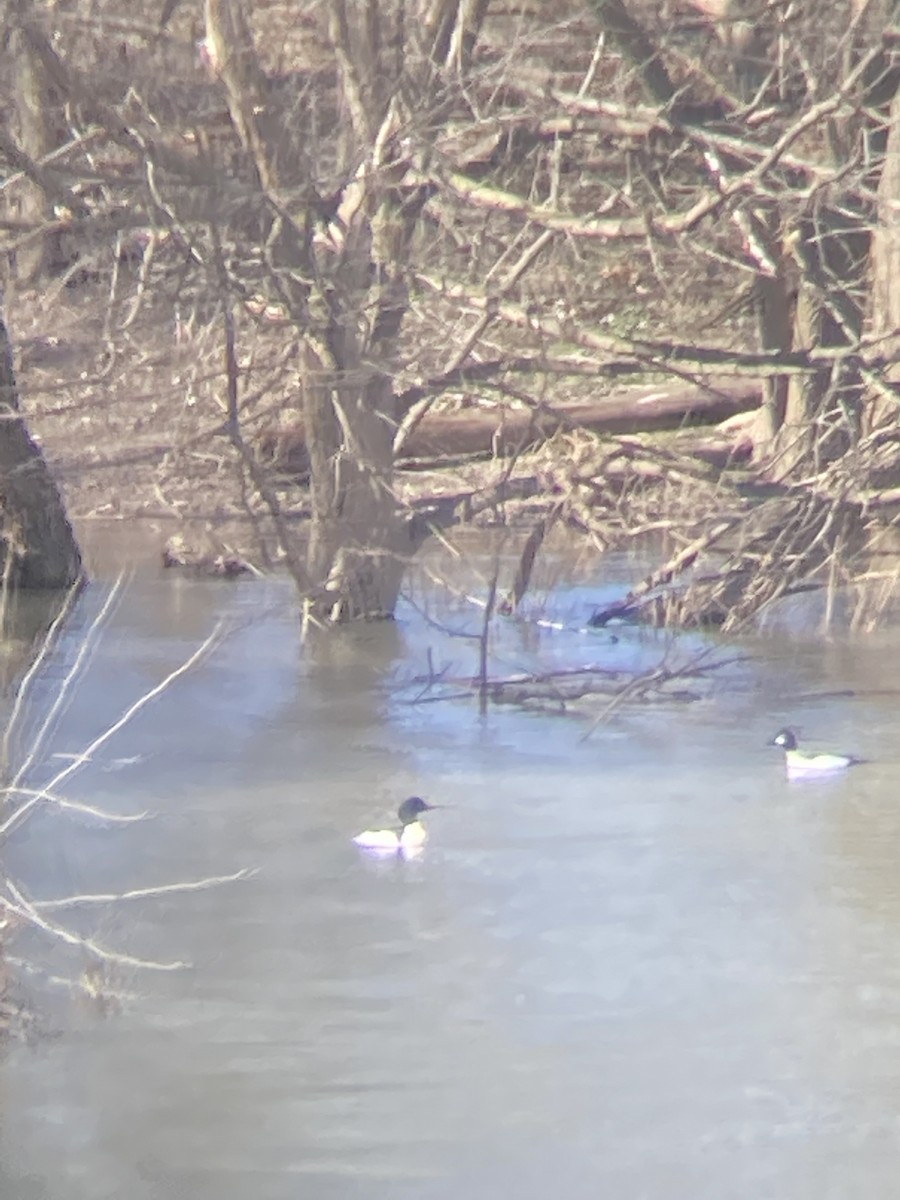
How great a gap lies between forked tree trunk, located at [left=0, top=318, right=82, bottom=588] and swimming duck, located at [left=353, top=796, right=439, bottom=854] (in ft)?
14.7

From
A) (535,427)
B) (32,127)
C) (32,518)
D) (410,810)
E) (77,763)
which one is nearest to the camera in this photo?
(77,763)

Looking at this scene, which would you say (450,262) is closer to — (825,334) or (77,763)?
(825,334)

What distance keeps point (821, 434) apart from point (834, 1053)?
5039 mm

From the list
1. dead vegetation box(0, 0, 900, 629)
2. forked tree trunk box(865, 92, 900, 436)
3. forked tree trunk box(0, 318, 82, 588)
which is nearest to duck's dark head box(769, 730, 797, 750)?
dead vegetation box(0, 0, 900, 629)

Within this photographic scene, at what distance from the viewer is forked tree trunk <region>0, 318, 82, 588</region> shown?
32.7 ft

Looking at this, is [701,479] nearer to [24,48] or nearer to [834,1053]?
[24,48]

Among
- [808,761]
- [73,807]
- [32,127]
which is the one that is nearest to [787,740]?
[808,761]

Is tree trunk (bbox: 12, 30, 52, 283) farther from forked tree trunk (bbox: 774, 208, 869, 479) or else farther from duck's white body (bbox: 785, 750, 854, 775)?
duck's white body (bbox: 785, 750, 854, 775)

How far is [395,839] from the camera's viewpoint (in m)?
5.51

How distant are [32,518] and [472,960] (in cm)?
635

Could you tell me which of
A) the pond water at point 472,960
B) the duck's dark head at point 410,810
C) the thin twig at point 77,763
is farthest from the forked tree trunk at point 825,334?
the thin twig at point 77,763

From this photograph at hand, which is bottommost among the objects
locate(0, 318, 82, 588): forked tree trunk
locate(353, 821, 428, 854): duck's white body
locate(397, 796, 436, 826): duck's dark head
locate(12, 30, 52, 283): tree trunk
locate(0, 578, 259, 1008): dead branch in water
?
locate(0, 318, 82, 588): forked tree trunk

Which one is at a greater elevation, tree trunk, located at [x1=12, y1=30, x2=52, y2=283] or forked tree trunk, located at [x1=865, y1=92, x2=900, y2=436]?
tree trunk, located at [x1=12, y1=30, x2=52, y2=283]

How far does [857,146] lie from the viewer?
8438 millimetres
